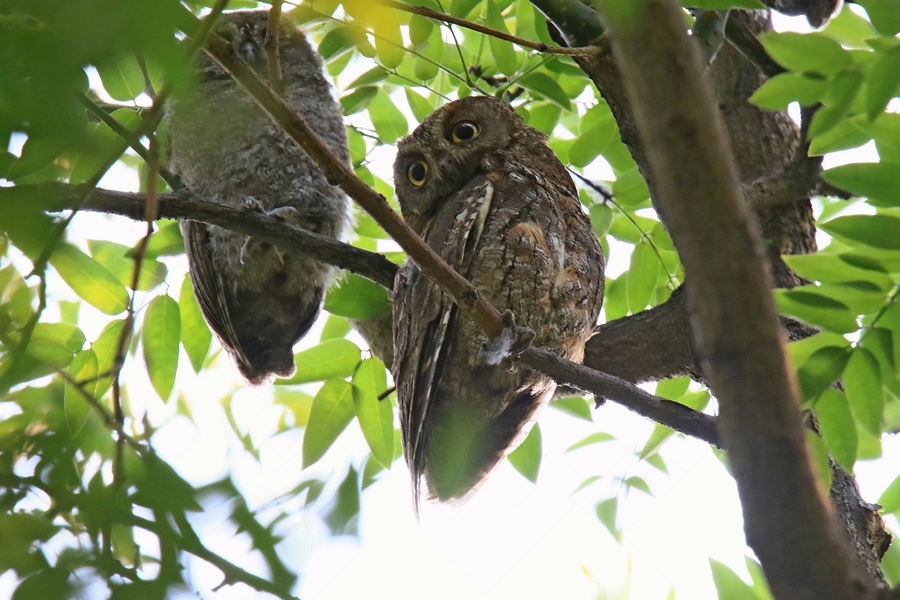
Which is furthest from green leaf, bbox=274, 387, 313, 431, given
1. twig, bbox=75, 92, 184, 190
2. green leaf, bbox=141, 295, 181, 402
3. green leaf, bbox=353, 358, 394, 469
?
twig, bbox=75, 92, 184, 190

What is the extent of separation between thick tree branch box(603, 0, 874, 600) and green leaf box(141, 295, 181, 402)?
5.57 ft

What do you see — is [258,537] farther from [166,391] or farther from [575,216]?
[575,216]

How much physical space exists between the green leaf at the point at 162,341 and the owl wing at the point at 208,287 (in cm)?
34

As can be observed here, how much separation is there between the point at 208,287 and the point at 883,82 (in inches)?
83.0

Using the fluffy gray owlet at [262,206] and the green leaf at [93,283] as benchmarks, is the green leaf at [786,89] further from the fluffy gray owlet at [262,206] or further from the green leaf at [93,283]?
the fluffy gray owlet at [262,206]

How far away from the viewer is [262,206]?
2.85m

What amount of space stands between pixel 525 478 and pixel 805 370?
1.53 meters

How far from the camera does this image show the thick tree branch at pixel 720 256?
0.65 meters

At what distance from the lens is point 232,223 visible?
1.90 metres

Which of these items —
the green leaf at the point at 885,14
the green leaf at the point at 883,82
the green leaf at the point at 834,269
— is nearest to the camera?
the green leaf at the point at 883,82

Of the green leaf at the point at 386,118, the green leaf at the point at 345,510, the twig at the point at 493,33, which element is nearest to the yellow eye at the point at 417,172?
the green leaf at the point at 386,118

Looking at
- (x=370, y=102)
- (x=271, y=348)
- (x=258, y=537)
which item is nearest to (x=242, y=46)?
(x=370, y=102)

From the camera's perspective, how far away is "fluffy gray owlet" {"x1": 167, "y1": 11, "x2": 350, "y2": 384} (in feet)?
9.12

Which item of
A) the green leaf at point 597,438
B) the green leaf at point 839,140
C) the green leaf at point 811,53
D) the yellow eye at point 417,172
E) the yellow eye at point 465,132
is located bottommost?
the green leaf at point 597,438
